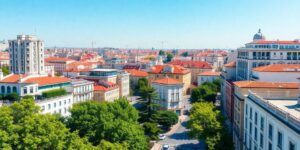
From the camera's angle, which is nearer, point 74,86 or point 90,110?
point 90,110

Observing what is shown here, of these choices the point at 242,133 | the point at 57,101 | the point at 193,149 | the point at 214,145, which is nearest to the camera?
the point at 214,145

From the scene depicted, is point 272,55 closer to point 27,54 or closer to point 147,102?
point 147,102

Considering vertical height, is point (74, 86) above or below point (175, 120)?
above

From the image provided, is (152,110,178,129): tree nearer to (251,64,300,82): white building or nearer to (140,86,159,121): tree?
(140,86,159,121): tree

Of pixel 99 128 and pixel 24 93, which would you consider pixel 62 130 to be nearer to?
pixel 99 128

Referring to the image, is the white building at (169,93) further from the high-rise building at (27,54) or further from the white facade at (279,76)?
the high-rise building at (27,54)

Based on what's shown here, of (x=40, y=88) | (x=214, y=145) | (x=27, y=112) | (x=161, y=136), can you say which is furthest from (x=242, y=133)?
(x=40, y=88)

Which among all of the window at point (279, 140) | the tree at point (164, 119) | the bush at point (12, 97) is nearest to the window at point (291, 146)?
the window at point (279, 140)

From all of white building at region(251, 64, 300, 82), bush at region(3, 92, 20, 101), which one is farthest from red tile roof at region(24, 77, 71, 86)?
white building at region(251, 64, 300, 82)
